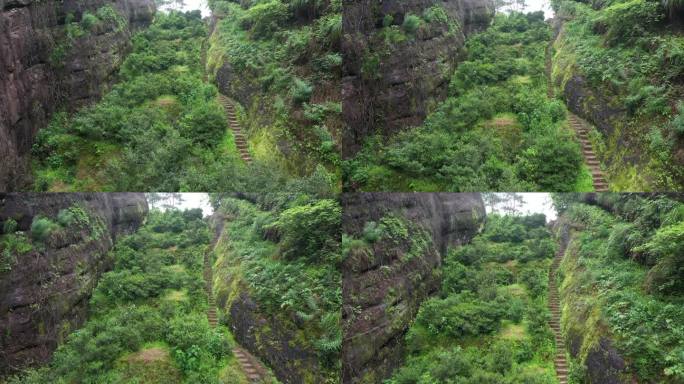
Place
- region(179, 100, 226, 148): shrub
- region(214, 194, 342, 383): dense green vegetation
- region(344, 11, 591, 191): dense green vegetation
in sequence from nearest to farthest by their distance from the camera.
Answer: region(344, 11, 591, 191): dense green vegetation, region(179, 100, 226, 148): shrub, region(214, 194, 342, 383): dense green vegetation

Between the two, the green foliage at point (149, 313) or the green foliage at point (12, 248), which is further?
the green foliage at point (149, 313)

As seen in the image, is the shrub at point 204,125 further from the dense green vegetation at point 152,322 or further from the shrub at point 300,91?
the dense green vegetation at point 152,322

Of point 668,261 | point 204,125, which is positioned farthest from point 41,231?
point 668,261

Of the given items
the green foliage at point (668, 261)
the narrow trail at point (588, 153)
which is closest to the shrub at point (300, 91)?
the narrow trail at point (588, 153)

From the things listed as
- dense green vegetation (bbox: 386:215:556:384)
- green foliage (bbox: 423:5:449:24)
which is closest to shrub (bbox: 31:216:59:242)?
dense green vegetation (bbox: 386:215:556:384)

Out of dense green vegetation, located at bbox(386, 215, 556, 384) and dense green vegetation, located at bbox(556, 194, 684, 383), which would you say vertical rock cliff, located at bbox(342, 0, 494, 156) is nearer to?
dense green vegetation, located at bbox(386, 215, 556, 384)

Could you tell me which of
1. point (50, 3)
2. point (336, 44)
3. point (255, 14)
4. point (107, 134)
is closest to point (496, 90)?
point (336, 44)
